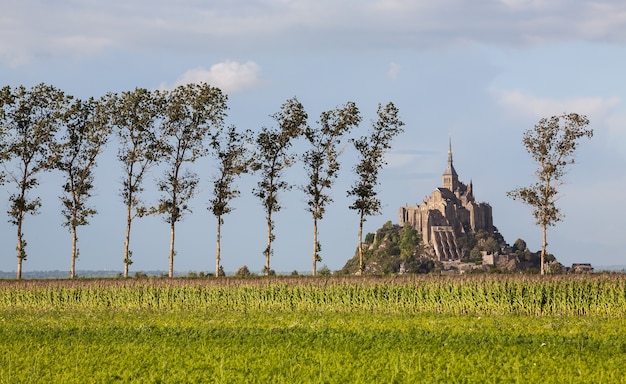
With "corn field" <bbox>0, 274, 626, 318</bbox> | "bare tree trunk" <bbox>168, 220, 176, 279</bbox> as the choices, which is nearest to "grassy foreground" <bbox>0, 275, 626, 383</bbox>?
"corn field" <bbox>0, 274, 626, 318</bbox>

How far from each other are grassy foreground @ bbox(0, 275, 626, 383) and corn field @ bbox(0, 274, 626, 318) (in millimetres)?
63

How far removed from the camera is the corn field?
35.6 meters

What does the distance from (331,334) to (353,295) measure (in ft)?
46.9

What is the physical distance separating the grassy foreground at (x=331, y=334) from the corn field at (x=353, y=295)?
63mm

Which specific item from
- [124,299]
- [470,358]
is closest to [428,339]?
[470,358]

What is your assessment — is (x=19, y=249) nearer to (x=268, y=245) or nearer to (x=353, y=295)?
(x=268, y=245)

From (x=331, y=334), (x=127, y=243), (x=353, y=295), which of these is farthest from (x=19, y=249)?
(x=331, y=334)

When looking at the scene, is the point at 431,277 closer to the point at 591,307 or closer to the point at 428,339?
the point at 591,307

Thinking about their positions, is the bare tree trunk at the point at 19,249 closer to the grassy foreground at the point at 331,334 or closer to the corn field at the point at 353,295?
the corn field at the point at 353,295

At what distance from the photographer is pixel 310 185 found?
5909 centimetres

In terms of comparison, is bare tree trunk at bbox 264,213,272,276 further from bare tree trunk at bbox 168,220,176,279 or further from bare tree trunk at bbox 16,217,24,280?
bare tree trunk at bbox 16,217,24,280

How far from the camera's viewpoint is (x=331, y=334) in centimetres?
2389

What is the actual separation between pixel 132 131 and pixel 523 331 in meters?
41.4

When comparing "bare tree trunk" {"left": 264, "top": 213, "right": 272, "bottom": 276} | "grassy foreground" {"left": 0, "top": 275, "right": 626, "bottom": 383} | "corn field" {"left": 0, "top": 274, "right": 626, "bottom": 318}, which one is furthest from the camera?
"bare tree trunk" {"left": 264, "top": 213, "right": 272, "bottom": 276}
